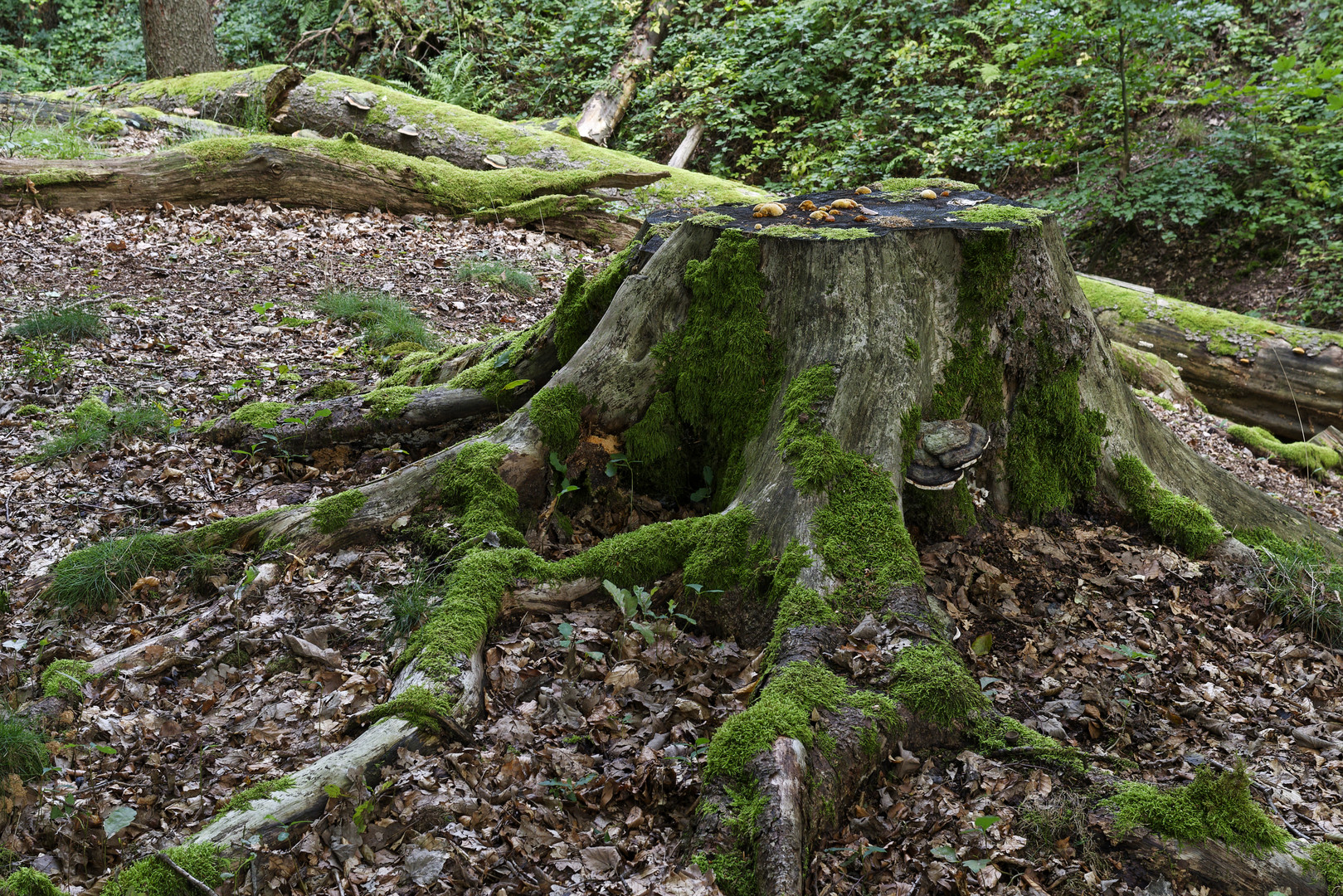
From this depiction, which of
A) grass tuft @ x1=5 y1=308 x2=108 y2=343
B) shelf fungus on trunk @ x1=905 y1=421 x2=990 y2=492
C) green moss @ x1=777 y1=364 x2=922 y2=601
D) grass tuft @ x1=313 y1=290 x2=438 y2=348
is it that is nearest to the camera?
green moss @ x1=777 y1=364 x2=922 y2=601

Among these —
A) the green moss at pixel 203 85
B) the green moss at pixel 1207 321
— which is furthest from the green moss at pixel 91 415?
the green moss at pixel 1207 321

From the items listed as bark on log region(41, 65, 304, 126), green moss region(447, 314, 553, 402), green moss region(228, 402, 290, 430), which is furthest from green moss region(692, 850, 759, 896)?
bark on log region(41, 65, 304, 126)

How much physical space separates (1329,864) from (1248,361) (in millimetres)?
7305

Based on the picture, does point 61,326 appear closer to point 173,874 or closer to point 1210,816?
point 173,874

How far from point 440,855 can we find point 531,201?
8.42 metres

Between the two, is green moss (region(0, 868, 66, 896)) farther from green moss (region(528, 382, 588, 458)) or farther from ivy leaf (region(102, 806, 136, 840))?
green moss (region(528, 382, 588, 458))

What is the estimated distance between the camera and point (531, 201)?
31.9 feet

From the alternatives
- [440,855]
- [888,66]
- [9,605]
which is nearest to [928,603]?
[440,855]

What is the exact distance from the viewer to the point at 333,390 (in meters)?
5.62

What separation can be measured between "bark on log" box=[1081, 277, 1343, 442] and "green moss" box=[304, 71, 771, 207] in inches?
184

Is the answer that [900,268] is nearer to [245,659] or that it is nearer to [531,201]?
[245,659]

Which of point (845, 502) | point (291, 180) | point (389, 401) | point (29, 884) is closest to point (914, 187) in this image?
point (845, 502)

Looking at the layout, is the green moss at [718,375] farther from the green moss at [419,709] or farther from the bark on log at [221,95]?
the bark on log at [221,95]

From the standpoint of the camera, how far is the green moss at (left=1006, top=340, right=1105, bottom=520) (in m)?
4.14
